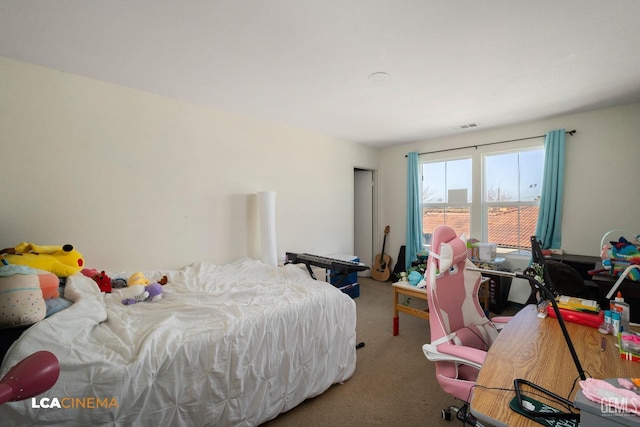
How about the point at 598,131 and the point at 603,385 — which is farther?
the point at 598,131

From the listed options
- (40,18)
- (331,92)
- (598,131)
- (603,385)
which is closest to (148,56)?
(40,18)

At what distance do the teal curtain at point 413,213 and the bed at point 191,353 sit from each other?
279 centimetres

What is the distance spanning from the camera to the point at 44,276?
5.30 feet

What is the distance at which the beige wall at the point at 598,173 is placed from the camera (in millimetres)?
3002

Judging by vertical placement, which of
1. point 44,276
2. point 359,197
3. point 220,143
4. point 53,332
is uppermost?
point 220,143

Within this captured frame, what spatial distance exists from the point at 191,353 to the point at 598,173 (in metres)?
4.52

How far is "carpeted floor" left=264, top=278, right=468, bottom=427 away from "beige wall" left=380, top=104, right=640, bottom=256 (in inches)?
94.8

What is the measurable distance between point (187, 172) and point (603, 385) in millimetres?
3188

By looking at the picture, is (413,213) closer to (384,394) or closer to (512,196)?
(512,196)

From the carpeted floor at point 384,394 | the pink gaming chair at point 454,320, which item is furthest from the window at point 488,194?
the pink gaming chair at point 454,320

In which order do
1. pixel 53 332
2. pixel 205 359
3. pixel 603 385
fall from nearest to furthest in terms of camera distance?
pixel 603 385, pixel 53 332, pixel 205 359

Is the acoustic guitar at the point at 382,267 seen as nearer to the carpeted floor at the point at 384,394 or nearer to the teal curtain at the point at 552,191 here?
the carpeted floor at the point at 384,394

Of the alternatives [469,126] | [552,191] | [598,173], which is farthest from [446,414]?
[469,126]

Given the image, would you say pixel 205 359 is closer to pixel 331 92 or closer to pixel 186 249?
pixel 186 249
